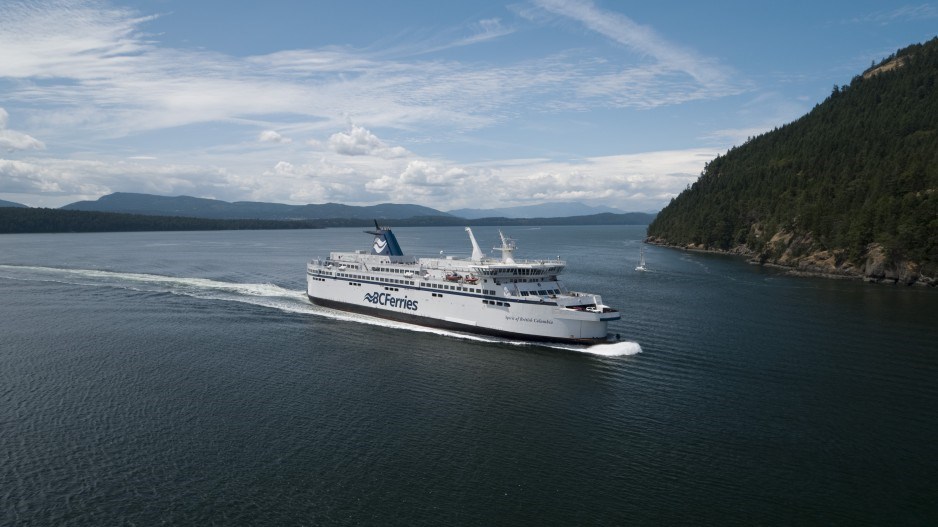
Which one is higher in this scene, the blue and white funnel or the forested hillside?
the forested hillside

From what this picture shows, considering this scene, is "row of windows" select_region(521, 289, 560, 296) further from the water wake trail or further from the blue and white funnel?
the blue and white funnel

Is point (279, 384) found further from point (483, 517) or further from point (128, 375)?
point (483, 517)

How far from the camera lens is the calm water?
866 inches

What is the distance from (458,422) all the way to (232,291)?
4843 centimetres

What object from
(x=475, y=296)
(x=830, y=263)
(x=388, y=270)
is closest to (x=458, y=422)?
(x=475, y=296)

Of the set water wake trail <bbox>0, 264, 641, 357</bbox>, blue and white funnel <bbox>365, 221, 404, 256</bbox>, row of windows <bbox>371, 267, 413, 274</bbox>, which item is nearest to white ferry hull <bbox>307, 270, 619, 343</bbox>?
water wake trail <bbox>0, 264, 641, 357</bbox>

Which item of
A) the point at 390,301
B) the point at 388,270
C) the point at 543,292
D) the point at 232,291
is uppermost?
the point at 388,270

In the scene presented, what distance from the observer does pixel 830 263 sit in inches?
3573

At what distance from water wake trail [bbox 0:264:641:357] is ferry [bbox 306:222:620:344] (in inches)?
26.0

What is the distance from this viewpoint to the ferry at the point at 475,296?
4394 cm

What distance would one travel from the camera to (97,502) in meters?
22.0

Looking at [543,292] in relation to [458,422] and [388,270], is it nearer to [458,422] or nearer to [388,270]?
[388,270]

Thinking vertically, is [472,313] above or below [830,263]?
below

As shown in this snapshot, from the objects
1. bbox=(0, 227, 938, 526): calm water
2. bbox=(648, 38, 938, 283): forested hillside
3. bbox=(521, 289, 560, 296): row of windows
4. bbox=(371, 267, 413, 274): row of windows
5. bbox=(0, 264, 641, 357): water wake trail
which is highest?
bbox=(648, 38, 938, 283): forested hillside
